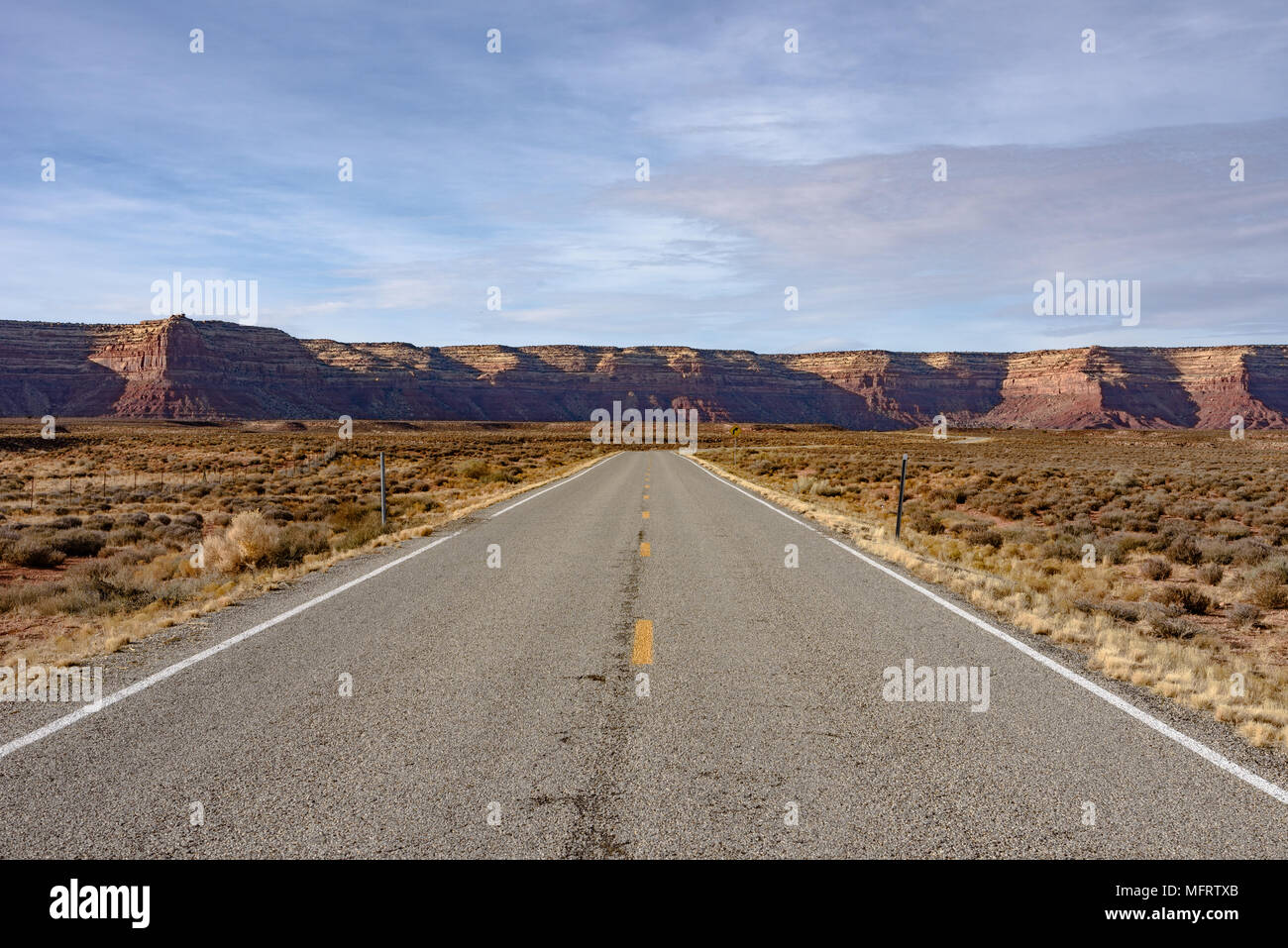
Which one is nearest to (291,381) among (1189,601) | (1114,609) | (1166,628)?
(1189,601)

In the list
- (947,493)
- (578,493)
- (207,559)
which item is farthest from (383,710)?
(947,493)

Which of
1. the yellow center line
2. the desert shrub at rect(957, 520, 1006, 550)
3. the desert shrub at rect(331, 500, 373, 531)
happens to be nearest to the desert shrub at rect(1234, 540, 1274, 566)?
the desert shrub at rect(957, 520, 1006, 550)

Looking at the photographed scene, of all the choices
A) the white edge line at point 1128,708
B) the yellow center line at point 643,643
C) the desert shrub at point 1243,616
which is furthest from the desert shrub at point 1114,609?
the yellow center line at point 643,643

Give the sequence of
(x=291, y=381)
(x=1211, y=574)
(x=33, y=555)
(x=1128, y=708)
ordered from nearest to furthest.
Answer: (x=1128, y=708)
(x=1211, y=574)
(x=33, y=555)
(x=291, y=381)

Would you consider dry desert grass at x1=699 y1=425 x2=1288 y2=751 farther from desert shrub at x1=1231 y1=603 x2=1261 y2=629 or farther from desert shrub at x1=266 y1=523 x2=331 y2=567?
desert shrub at x1=266 y1=523 x2=331 y2=567

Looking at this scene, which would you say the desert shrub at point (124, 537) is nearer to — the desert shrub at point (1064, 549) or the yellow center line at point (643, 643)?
the yellow center line at point (643, 643)

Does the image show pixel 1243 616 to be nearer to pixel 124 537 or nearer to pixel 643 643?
pixel 643 643

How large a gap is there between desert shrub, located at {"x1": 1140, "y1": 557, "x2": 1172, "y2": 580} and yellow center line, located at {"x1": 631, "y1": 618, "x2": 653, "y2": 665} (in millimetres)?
10334

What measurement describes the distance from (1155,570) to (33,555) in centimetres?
2024

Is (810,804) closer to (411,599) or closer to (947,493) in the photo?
(411,599)

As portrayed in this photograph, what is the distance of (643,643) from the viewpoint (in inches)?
291

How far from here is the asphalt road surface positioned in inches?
148

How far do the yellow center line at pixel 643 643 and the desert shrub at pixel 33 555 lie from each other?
1328cm

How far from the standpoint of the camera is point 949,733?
5.18 meters
